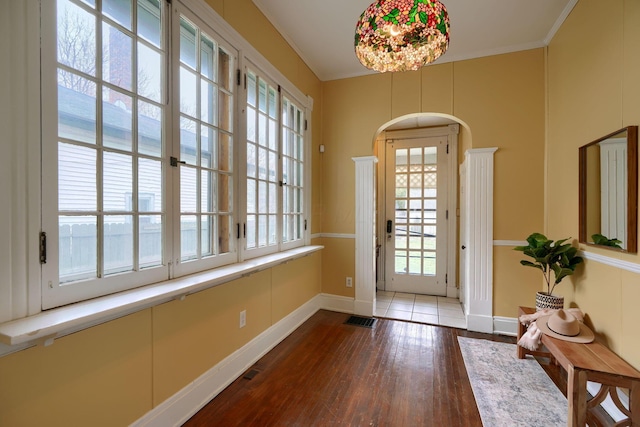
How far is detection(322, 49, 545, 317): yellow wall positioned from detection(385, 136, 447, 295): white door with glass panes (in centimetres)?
109

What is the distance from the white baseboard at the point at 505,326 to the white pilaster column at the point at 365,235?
1294 millimetres

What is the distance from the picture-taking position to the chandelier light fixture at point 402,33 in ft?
4.48

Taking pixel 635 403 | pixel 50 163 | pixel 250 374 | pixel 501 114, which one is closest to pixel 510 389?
pixel 635 403

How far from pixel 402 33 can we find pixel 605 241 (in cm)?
191

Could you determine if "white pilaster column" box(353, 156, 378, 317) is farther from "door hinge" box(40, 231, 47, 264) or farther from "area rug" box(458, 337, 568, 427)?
"door hinge" box(40, 231, 47, 264)

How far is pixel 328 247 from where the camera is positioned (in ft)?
12.1

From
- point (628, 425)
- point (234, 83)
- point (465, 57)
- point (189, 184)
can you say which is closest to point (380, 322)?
point (628, 425)

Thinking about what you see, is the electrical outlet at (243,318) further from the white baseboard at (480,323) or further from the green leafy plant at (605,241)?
the green leafy plant at (605,241)

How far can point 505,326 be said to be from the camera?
2.94 m

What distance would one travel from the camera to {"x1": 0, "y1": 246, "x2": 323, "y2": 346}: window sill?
95cm

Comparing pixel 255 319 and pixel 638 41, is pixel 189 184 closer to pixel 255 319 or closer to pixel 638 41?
pixel 255 319

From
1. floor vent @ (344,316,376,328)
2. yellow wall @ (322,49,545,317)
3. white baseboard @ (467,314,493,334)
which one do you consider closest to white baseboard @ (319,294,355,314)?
floor vent @ (344,316,376,328)

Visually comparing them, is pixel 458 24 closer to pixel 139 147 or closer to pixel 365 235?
pixel 365 235

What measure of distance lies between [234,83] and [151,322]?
5.71ft
